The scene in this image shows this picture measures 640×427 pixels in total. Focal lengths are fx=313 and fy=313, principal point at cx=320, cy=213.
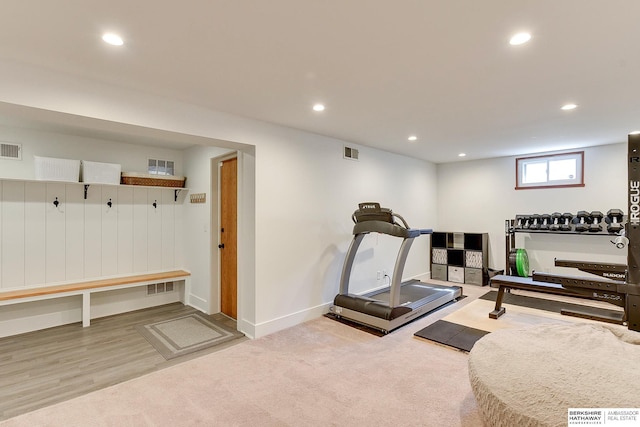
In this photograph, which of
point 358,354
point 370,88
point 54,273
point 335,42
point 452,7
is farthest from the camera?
point 54,273

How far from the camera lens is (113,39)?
1.96 m

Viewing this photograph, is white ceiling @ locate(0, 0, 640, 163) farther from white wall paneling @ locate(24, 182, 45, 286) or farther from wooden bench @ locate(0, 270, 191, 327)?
wooden bench @ locate(0, 270, 191, 327)

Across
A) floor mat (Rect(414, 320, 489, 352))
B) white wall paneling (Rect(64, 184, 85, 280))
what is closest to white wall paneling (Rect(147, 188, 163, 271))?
white wall paneling (Rect(64, 184, 85, 280))

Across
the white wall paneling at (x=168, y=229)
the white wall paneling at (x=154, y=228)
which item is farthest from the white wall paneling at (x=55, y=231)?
the white wall paneling at (x=168, y=229)

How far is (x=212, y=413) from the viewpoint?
88.7 inches

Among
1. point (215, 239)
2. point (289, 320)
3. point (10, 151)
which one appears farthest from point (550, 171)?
point (10, 151)

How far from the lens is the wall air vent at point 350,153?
189 inches

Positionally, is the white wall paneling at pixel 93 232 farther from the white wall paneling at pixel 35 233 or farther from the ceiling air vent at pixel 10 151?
the ceiling air vent at pixel 10 151

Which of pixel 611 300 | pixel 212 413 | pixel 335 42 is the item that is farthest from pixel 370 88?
pixel 611 300

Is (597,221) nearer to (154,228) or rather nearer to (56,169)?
(154,228)

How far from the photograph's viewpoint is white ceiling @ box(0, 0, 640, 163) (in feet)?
5.54

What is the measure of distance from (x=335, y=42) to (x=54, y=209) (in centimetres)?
431

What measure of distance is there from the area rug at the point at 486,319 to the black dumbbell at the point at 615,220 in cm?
120

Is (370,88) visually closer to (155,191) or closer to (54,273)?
(155,191)
